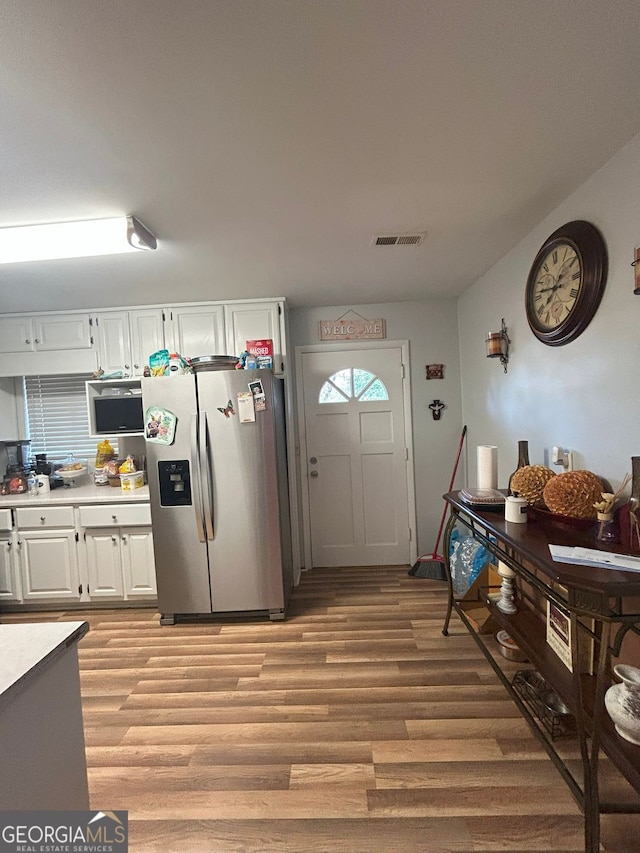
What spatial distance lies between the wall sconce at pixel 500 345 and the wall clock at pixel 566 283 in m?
0.36

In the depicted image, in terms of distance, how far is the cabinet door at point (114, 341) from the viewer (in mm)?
3225

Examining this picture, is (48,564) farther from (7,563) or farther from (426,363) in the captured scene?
(426,363)

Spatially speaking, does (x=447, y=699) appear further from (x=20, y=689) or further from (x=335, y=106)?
(x=335, y=106)

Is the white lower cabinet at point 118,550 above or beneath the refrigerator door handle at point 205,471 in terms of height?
beneath

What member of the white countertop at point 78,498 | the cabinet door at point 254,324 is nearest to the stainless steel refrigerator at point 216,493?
the white countertop at point 78,498

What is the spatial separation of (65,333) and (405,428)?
2.93 meters

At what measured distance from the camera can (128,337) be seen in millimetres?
3227

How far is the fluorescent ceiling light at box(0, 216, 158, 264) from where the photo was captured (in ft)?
6.09

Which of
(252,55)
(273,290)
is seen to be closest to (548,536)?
(252,55)

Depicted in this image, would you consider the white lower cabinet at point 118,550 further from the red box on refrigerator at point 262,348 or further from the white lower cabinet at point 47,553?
the red box on refrigerator at point 262,348

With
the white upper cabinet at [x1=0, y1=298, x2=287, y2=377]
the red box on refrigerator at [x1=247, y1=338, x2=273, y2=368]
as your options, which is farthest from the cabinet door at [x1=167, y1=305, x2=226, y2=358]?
the red box on refrigerator at [x1=247, y1=338, x2=273, y2=368]

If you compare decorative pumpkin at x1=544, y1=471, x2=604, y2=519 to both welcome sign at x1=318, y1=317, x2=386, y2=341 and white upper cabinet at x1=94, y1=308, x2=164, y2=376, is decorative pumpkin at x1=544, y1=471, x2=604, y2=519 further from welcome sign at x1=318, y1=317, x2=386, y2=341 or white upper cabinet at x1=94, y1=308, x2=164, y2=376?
white upper cabinet at x1=94, y1=308, x2=164, y2=376

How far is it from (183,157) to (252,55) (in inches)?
19.5

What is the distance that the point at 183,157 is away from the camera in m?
1.42
